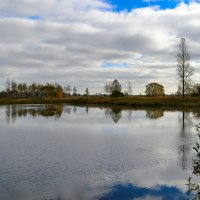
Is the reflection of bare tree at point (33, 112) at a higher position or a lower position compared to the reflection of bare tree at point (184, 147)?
higher

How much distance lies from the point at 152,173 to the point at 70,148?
23.5ft

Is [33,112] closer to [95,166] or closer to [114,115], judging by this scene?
[114,115]

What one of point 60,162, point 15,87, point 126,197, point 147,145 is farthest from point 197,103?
point 15,87

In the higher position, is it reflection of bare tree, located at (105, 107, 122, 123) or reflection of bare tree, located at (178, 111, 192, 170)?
reflection of bare tree, located at (105, 107, 122, 123)

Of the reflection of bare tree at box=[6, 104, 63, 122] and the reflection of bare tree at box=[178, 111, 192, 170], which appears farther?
the reflection of bare tree at box=[6, 104, 63, 122]

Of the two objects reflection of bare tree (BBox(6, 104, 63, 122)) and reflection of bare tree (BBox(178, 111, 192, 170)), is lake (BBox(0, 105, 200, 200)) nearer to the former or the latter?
reflection of bare tree (BBox(178, 111, 192, 170))

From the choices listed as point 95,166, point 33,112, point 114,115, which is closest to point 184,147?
point 95,166

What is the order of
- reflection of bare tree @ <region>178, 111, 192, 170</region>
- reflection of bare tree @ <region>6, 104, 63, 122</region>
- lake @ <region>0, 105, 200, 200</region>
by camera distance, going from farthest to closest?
reflection of bare tree @ <region>6, 104, 63, 122</region>, reflection of bare tree @ <region>178, 111, 192, 170</region>, lake @ <region>0, 105, 200, 200</region>

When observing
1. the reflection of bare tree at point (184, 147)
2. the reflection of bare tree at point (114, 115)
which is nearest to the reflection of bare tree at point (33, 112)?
A: the reflection of bare tree at point (114, 115)

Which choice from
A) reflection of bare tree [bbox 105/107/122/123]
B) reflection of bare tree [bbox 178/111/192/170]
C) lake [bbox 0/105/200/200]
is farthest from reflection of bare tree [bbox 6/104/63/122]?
lake [bbox 0/105/200/200]

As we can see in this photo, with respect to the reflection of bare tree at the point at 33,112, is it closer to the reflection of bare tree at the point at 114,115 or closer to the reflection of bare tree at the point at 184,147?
the reflection of bare tree at the point at 114,115

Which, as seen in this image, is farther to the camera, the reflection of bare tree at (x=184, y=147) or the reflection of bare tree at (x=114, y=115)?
the reflection of bare tree at (x=114, y=115)

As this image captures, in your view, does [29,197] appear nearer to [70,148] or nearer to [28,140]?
[70,148]

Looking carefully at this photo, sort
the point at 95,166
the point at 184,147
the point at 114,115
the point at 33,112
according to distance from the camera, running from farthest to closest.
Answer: the point at 33,112 < the point at 114,115 < the point at 184,147 < the point at 95,166
